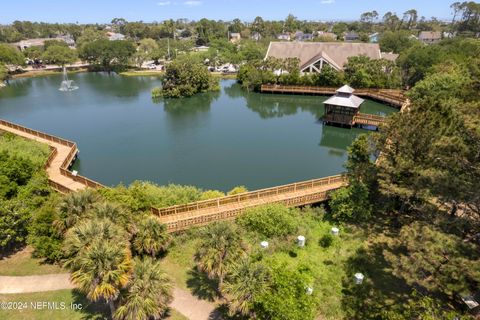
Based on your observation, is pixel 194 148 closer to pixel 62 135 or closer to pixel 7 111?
pixel 62 135

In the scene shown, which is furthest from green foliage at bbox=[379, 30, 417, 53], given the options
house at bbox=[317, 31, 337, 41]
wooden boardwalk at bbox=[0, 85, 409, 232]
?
wooden boardwalk at bbox=[0, 85, 409, 232]

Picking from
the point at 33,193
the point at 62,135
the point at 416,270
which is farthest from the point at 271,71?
the point at 416,270

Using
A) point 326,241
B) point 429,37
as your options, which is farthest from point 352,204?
point 429,37

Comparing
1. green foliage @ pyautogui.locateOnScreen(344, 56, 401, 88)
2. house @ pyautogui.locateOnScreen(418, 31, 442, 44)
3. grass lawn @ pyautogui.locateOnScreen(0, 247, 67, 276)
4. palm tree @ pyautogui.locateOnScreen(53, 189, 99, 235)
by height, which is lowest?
grass lawn @ pyautogui.locateOnScreen(0, 247, 67, 276)

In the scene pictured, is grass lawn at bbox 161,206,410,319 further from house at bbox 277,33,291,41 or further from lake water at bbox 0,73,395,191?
house at bbox 277,33,291,41

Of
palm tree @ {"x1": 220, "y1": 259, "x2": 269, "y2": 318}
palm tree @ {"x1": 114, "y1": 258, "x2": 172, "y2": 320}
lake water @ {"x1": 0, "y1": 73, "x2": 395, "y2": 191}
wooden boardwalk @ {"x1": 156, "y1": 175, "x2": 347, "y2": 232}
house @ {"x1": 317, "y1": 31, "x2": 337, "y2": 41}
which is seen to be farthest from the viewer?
house @ {"x1": 317, "y1": 31, "x2": 337, "y2": 41}

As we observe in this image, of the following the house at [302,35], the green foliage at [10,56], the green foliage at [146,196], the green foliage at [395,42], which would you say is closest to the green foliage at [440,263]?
the green foliage at [146,196]

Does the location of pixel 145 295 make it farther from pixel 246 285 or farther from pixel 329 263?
pixel 329 263
